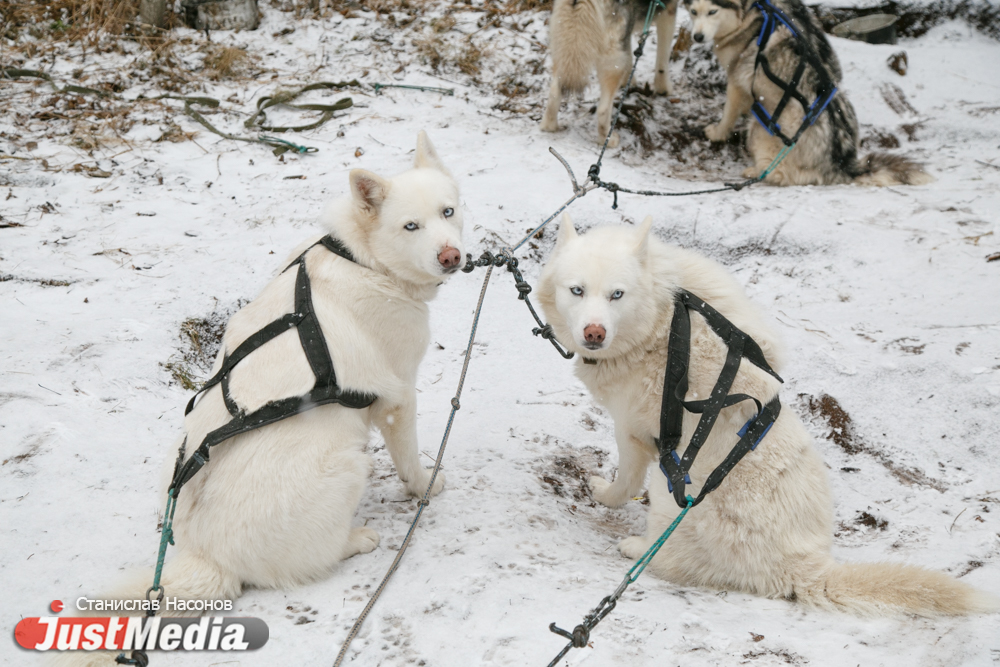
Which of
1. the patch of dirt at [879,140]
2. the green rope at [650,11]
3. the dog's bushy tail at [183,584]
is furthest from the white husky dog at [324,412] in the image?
the patch of dirt at [879,140]

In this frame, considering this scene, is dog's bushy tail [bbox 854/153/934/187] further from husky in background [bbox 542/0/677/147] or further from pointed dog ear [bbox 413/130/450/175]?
pointed dog ear [bbox 413/130/450/175]

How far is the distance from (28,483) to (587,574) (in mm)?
2638

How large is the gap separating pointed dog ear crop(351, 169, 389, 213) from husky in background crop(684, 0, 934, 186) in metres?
4.76

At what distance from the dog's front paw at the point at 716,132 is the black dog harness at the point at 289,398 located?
18.1ft

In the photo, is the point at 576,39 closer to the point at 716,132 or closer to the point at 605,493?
the point at 716,132

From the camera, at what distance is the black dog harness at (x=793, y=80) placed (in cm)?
596

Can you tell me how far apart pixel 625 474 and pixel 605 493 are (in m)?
0.27

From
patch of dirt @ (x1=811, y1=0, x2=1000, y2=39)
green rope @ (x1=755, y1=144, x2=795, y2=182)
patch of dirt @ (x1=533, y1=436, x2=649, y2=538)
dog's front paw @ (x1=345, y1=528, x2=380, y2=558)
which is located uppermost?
patch of dirt @ (x1=811, y1=0, x2=1000, y2=39)

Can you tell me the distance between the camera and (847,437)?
3707 mm

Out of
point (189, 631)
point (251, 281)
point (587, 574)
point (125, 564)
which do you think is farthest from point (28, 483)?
point (587, 574)

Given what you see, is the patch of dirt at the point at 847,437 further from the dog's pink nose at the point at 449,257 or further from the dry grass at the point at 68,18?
the dry grass at the point at 68,18

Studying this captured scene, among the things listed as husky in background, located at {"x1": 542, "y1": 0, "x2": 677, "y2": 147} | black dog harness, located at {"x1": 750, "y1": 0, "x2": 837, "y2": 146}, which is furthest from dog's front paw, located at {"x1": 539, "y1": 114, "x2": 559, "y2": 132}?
black dog harness, located at {"x1": 750, "y1": 0, "x2": 837, "y2": 146}

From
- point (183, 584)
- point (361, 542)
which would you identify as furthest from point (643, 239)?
point (183, 584)

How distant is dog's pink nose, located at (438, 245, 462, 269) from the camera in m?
2.69
